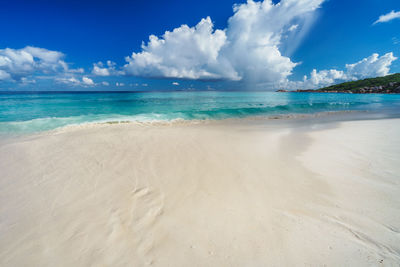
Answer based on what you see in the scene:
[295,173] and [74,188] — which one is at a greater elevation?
[295,173]

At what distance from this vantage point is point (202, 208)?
3088 millimetres

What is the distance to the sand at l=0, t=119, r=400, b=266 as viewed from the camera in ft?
7.33

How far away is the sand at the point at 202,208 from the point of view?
7.33 feet

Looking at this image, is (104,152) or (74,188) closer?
(74,188)

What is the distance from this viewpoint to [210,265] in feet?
6.82

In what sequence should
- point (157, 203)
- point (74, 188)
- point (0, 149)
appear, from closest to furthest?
point (157, 203)
point (74, 188)
point (0, 149)

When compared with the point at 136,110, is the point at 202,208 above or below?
above

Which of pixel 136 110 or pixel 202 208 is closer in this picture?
pixel 202 208

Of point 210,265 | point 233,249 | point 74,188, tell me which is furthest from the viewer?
point 74,188

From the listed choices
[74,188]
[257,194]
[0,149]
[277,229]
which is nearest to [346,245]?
[277,229]

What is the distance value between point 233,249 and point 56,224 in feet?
10.4

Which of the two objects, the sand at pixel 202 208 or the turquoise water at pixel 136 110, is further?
the turquoise water at pixel 136 110

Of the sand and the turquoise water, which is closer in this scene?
the sand

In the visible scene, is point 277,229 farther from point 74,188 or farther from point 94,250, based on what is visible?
point 74,188
